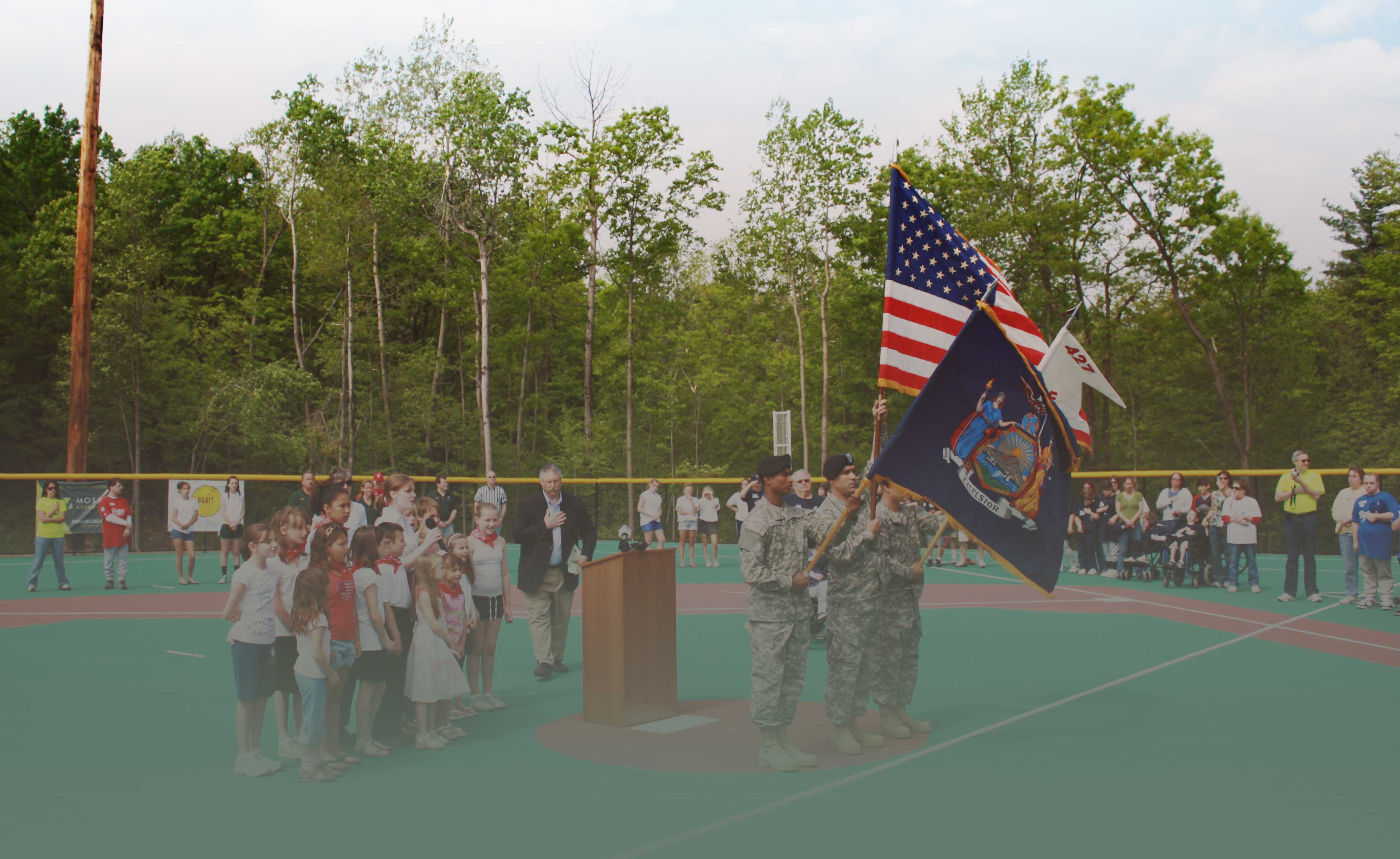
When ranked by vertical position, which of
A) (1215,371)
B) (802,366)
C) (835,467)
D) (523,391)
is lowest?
(835,467)

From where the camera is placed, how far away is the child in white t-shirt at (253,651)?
620cm

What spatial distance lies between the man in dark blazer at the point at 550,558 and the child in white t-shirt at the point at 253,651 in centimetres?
329

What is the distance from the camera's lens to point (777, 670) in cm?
625

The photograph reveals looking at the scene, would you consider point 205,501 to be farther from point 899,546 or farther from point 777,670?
point 777,670

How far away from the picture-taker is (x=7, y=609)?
50.0ft

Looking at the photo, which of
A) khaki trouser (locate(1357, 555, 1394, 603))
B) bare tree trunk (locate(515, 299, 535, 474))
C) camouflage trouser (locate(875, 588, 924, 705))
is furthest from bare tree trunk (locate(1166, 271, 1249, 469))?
camouflage trouser (locate(875, 588, 924, 705))

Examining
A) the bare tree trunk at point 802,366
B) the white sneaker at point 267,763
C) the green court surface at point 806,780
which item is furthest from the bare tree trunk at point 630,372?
the white sneaker at point 267,763

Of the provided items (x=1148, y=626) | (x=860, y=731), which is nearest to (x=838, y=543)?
(x=860, y=731)

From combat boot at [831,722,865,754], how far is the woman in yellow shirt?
15750mm

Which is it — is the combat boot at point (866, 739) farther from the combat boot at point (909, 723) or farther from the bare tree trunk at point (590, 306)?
the bare tree trunk at point (590, 306)

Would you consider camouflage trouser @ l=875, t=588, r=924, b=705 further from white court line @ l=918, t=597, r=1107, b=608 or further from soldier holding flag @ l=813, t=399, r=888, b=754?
white court line @ l=918, t=597, r=1107, b=608

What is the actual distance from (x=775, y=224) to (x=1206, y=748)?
36718 mm

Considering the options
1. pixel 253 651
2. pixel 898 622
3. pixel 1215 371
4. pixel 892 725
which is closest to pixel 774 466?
pixel 898 622

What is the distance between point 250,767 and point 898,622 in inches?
166
